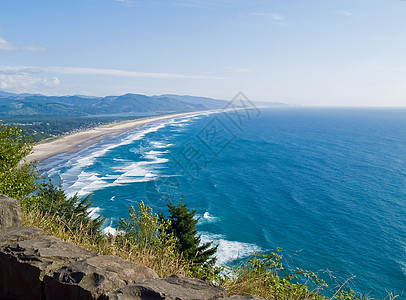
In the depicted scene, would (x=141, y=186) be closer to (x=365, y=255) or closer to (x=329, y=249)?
(x=329, y=249)

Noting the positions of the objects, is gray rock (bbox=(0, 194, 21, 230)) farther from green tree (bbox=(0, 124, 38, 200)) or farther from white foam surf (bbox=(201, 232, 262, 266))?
white foam surf (bbox=(201, 232, 262, 266))

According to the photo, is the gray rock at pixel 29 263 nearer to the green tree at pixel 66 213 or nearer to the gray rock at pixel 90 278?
the gray rock at pixel 90 278

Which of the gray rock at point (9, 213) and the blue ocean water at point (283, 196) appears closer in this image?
the gray rock at point (9, 213)

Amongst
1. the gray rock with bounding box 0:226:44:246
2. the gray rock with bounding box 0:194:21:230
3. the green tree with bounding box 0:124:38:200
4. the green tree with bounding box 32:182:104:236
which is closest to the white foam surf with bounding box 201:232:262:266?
the green tree with bounding box 32:182:104:236

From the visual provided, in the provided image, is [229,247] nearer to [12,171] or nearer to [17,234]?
[12,171]

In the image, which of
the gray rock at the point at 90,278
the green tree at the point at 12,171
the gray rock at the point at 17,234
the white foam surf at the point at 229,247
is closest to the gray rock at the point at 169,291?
the gray rock at the point at 90,278

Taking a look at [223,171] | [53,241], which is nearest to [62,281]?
[53,241]

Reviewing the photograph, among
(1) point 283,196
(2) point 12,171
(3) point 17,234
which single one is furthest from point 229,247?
(3) point 17,234
